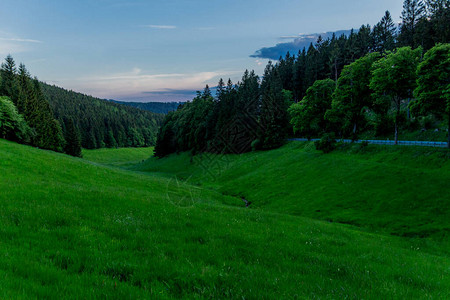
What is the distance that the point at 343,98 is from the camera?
51.5 metres

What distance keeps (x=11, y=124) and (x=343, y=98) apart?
285 ft

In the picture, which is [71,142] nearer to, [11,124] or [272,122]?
[11,124]

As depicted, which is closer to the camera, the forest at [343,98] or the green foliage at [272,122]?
the forest at [343,98]

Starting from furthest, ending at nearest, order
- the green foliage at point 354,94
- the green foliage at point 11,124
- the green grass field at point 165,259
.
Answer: the green foliage at point 11,124, the green foliage at point 354,94, the green grass field at point 165,259

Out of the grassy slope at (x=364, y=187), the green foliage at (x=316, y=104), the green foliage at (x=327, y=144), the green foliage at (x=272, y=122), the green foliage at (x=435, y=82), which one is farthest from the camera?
the green foliage at (x=272, y=122)

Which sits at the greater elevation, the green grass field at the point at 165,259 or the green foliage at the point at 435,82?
the green foliage at the point at 435,82

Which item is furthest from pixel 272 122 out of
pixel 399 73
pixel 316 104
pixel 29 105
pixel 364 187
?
pixel 29 105

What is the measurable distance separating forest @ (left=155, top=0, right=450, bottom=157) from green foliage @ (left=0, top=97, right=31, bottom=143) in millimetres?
55250

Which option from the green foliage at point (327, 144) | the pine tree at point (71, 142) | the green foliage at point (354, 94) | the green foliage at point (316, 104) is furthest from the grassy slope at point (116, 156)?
the green foliage at point (354, 94)

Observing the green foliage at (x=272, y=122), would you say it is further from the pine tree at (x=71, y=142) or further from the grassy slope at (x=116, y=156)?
the grassy slope at (x=116, y=156)

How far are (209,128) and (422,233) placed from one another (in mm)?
85397

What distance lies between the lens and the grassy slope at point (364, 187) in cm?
2609

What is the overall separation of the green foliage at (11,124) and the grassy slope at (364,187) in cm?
6171

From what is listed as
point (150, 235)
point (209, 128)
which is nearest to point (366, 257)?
point (150, 235)
